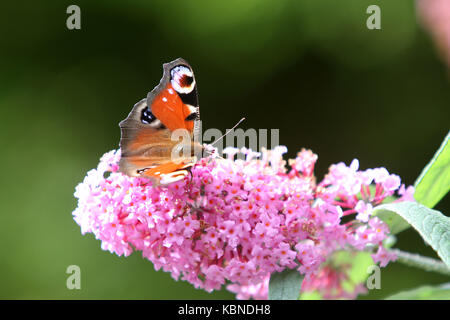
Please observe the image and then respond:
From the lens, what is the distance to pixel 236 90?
4148mm

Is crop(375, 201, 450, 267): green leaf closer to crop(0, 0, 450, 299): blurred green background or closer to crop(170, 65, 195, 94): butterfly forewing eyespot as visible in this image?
crop(170, 65, 195, 94): butterfly forewing eyespot

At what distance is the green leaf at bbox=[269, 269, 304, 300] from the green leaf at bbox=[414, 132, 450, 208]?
50 centimetres

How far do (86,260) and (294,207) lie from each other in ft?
8.53

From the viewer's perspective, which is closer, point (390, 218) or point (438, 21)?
point (390, 218)

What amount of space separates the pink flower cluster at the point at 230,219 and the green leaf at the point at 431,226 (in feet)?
0.83

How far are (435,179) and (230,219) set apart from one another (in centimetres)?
67

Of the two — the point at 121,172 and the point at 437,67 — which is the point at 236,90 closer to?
the point at 437,67

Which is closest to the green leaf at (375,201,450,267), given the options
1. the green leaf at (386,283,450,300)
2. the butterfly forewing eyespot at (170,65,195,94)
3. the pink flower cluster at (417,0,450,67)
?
the green leaf at (386,283,450,300)

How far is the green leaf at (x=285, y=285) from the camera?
1.51m

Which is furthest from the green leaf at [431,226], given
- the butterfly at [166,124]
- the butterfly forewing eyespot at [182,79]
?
the butterfly forewing eyespot at [182,79]

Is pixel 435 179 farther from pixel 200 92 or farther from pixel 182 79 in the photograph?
pixel 200 92

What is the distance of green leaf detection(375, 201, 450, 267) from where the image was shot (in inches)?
49.1

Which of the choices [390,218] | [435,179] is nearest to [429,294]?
[390,218]

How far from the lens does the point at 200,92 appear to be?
4070 millimetres
